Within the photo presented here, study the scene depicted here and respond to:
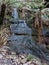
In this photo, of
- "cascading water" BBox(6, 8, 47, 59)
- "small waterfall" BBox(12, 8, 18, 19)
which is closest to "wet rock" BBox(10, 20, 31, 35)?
"cascading water" BBox(6, 8, 47, 59)

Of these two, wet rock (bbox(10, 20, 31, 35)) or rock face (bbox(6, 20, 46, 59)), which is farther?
wet rock (bbox(10, 20, 31, 35))

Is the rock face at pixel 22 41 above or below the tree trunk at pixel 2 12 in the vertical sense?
below

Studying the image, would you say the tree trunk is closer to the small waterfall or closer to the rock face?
the rock face

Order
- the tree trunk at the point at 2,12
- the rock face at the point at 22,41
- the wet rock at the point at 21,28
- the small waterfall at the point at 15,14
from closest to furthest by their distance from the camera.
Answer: the rock face at the point at 22,41 → the tree trunk at the point at 2,12 → the wet rock at the point at 21,28 → the small waterfall at the point at 15,14

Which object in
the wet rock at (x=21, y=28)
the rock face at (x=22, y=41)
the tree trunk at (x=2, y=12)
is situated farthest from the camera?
the wet rock at (x=21, y=28)

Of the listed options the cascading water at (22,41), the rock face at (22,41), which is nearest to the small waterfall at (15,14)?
the cascading water at (22,41)

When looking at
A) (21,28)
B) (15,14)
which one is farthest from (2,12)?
(15,14)

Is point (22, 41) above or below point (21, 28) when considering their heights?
below

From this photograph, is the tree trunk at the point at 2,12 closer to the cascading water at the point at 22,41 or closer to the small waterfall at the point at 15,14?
the cascading water at the point at 22,41

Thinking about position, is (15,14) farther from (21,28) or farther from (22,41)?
(22,41)

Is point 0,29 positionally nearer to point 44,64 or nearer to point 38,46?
point 38,46

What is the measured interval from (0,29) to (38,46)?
2.10 metres

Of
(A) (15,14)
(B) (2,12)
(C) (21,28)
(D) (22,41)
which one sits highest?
(B) (2,12)

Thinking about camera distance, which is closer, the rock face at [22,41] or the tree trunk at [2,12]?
the rock face at [22,41]
